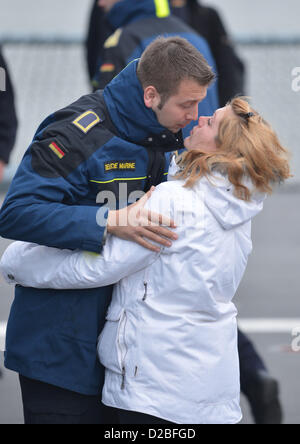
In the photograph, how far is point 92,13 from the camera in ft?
15.9

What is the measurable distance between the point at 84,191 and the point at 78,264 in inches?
8.9

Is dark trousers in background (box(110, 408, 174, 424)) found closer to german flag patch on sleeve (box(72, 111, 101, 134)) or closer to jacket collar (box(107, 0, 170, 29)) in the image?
german flag patch on sleeve (box(72, 111, 101, 134))

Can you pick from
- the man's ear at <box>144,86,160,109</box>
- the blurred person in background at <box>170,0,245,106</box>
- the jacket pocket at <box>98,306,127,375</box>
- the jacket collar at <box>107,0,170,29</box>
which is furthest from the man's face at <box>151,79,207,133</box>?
the blurred person in background at <box>170,0,245,106</box>

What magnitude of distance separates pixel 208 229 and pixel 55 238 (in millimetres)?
423

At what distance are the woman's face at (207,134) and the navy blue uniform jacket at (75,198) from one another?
0.34ft

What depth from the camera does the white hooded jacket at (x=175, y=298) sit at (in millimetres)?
2348

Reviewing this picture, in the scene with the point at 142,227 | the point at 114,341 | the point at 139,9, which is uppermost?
the point at 139,9

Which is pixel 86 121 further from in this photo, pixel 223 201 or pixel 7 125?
pixel 7 125

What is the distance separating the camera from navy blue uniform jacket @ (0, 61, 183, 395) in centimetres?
235

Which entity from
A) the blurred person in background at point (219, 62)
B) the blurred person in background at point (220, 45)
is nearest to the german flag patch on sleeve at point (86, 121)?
the blurred person in background at point (219, 62)

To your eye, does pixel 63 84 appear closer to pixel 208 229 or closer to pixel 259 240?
pixel 259 240

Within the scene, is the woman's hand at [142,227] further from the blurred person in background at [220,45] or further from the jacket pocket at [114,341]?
the blurred person in background at [220,45]

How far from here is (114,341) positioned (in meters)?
2.41

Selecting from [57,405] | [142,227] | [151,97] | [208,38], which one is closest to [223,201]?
[142,227]
